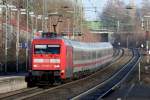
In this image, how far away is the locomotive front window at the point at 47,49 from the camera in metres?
39.4

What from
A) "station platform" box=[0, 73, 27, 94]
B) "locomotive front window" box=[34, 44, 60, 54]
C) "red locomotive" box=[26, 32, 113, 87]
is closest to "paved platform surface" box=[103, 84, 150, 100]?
"station platform" box=[0, 73, 27, 94]

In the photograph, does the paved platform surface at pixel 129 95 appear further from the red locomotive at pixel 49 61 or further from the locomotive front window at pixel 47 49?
the locomotive front window at pixel 47 49

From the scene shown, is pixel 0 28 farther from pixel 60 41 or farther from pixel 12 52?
pixel 60 41

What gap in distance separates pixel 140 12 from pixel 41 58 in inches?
3278

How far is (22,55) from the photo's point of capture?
70.2m

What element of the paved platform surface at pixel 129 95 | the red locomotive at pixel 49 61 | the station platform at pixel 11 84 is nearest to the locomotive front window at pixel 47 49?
the red locomotive at pixel 49 61

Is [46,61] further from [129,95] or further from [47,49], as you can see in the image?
[129,95]

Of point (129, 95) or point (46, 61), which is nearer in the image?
point (129, 95)

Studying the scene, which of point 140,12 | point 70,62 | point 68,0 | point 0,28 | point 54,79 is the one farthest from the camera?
point 140,12

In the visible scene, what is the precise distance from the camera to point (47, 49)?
39.5m

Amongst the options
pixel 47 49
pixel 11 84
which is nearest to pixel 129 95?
pixel 11 84

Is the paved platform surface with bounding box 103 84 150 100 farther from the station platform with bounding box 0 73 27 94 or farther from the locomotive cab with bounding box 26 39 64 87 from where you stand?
the locomotive cab with bounding box 26 39 64 87

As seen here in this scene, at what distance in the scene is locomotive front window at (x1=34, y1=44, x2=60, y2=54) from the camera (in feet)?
129

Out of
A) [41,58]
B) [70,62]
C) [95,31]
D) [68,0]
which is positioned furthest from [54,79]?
[95,31]
